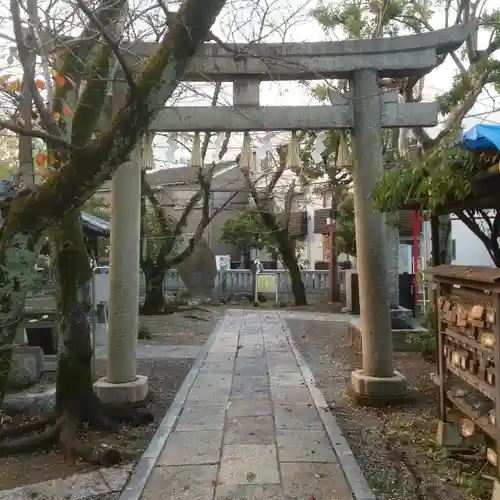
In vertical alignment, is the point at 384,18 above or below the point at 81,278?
above

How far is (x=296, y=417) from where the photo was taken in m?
6.67

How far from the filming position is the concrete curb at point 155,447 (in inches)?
183

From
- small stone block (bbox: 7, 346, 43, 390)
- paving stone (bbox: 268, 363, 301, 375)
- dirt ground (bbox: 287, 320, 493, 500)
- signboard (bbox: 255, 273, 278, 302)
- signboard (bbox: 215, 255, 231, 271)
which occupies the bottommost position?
dirt ground (bbox: 287, 320, 493, 500)

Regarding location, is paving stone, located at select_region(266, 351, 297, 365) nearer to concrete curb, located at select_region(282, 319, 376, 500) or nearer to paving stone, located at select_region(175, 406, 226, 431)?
concrete curb, located at select_region(282, 319, 376, 500)

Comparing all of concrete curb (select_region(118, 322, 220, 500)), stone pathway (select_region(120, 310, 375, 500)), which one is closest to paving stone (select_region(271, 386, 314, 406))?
stone pathway (select_region(120, 310, 375, 500))

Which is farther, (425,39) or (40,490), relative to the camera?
(425,39)

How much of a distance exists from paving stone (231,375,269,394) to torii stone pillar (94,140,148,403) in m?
1.41

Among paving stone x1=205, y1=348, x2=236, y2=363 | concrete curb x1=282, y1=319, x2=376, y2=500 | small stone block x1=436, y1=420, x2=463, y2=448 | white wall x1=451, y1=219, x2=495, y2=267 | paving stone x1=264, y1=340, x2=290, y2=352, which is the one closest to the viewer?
concrete curb x1=282, y1=319, x2=376, y2=500

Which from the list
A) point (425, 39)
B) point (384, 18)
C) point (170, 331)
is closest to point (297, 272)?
point (170, 331)

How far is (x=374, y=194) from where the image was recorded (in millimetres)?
5820

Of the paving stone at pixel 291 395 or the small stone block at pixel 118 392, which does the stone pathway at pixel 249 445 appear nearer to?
the paving stone at pixel 291 395

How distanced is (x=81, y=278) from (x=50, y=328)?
399cm

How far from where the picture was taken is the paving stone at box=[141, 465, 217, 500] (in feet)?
14.9

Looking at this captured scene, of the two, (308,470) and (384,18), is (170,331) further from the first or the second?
(308,470)
